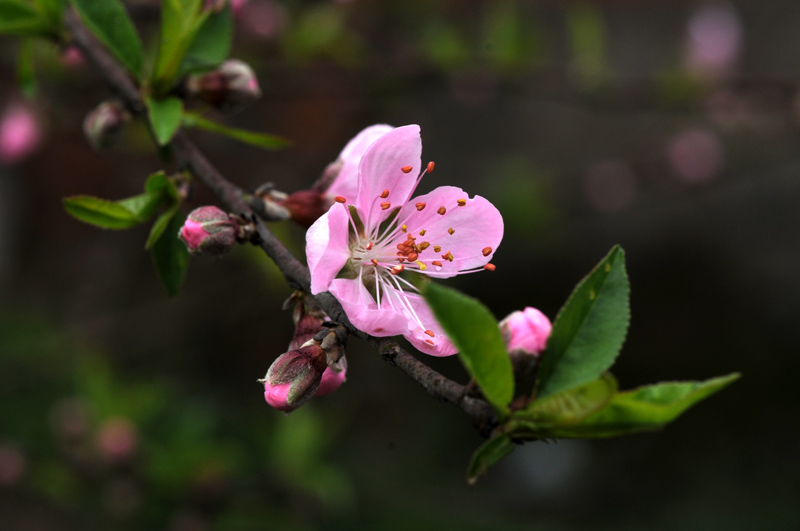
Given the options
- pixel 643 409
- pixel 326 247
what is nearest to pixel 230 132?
pixel 326 247

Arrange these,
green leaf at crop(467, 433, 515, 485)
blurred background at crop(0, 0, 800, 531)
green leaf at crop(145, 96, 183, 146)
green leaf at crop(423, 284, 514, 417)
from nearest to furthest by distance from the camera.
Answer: green leaf at crop(423, 284, 514, 417)
green leaf at crop(467, 433, 515, 485)
green leaf at crop(145, 96, 183, 146)
blurred background at crop(0, 0, 800, 531)

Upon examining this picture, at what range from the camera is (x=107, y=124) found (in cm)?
111

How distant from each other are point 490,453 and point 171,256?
58 cm

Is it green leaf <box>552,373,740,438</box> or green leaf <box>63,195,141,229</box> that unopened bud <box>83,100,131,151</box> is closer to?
green leaf <box>63,195,141,229</box>

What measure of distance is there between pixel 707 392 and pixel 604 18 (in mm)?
5254

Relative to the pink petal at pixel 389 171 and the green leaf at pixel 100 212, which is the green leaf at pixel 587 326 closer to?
the pink petal at pixel 389 171

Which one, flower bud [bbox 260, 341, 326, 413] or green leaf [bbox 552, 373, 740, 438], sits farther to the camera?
flower bud [bbox 260, 341, 326, 413]

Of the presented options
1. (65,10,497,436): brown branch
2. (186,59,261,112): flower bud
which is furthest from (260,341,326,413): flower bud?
(186,59,261,112): flower bud

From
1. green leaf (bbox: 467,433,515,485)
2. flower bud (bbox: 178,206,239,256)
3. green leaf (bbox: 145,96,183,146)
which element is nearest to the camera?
green leaf (bbox: 467,433,515,485)

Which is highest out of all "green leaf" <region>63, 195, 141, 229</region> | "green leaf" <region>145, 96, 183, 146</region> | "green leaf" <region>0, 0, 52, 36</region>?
"green leaf" <region>0, 0, 52, 36</region>

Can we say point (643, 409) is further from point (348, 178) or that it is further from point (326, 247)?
point (348, 178)

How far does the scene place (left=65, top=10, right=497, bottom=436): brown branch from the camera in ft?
2.17

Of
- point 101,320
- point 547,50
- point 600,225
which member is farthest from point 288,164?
point 600,225

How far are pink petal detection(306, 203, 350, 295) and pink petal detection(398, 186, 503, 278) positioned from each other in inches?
6.0
